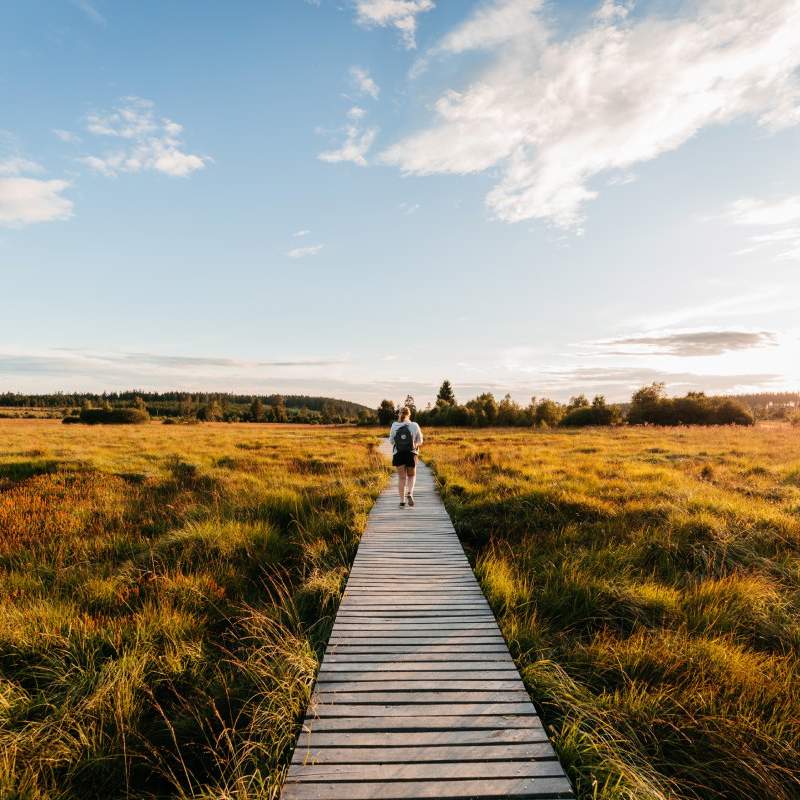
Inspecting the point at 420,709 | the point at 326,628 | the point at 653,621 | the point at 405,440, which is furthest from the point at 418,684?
the point at 405,440

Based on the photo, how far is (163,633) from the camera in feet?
16.5

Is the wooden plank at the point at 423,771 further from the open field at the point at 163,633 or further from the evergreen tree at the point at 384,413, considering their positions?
the evergreen tree at the point at 384,413

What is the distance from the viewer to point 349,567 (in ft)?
23.1

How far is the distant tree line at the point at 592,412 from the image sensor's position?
170 ft

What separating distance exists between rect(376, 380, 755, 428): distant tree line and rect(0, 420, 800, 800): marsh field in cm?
3239

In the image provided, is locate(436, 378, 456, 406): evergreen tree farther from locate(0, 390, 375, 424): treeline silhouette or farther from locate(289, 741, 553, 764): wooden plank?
locate(289, 741, 553, 764): wooden plank

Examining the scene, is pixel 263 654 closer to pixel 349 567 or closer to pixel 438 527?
pixel 349 567

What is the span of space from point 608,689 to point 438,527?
4.95 metres

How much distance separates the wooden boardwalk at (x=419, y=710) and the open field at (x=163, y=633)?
308mm

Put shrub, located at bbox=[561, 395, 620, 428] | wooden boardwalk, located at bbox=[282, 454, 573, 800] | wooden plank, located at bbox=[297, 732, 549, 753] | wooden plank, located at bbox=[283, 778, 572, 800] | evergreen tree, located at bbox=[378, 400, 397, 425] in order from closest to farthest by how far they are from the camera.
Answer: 1. wooden plank, located at bbox=[283, 778, 572, 800]
2. wooden boardwalk, located at bbox=[282, 454, 573, 800]
3. wooden plank, located at bbox=[297, 732, 549, 753]
4. shrub, located at bbox=[561, 395, 620, 428]
5. evergreen tree, located at bbox=[378, 400, 397, 425]

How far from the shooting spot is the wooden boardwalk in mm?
2986

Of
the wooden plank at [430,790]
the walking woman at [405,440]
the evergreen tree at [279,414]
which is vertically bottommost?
the evergreen tree at [279,414]

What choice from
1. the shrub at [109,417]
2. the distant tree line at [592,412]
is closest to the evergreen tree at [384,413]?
the distant tree line at [592,412]

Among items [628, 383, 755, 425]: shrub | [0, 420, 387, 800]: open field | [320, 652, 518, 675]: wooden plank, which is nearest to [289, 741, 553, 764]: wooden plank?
[0, 420, 387, 800]: open field
